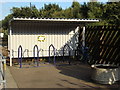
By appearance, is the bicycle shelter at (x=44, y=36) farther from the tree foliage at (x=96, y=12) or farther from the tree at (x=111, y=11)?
the tree at (x=111, y=11)

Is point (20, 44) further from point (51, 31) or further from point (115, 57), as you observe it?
point (115, 57)

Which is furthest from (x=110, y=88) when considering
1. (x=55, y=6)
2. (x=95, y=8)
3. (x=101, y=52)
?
(x=55, y=6)

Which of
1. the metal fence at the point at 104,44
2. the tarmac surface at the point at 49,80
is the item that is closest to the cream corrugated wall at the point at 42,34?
the metal fence at the point at 104,44

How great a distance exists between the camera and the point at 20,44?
12.0 meters

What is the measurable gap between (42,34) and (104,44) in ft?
13.0

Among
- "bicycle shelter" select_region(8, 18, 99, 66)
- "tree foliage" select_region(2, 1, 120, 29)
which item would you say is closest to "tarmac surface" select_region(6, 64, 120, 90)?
"bicycle shelter" select_region(8, 18, 99, 66)

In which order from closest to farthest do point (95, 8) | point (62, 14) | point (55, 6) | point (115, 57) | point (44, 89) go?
point (44, 89) < point (115, 57) < point (95, 8) < point (62, 14) < point (55, 6)

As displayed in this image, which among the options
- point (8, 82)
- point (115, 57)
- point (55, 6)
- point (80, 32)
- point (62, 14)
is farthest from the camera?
point (55, 6)

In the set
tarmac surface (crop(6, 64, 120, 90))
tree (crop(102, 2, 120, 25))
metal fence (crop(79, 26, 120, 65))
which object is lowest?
tarmac surface (crop(6, 64, 120, 90))

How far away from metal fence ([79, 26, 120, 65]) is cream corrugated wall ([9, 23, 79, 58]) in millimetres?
1419

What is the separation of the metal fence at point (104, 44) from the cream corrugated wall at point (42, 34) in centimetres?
142

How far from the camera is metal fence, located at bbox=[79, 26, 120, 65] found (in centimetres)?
932

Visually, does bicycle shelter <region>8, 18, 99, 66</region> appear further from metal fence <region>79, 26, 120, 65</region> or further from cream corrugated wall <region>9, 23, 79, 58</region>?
metal fence <region>79, 26, 120, 65</region>

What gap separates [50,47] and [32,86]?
5913 mm
